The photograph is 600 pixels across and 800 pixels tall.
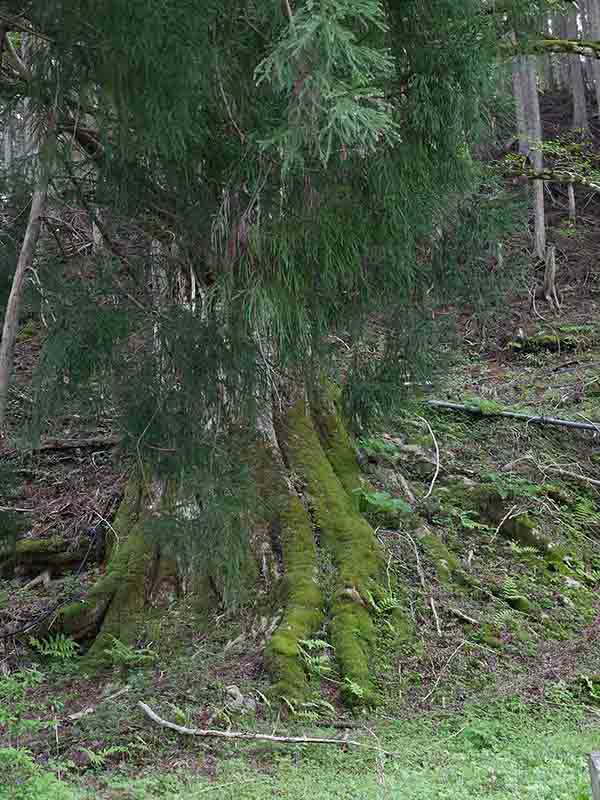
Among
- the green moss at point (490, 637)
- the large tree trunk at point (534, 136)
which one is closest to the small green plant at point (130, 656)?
the green moss at point (490, 637)

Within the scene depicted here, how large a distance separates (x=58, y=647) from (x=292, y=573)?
7.14 feet

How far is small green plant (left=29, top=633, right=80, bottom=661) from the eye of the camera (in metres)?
7.39

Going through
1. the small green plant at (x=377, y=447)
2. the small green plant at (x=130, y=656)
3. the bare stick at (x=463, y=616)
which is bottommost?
the bare stick at (x=463, y=616)

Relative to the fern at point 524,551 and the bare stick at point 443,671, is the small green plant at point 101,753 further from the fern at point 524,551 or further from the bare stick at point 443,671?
the fern at point 524,551

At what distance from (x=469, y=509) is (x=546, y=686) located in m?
3.27

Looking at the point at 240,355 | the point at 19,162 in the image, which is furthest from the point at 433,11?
the point at 19,162

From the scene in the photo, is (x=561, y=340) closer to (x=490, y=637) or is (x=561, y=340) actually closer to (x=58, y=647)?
(x=490, y=637)

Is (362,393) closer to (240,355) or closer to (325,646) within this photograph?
(240,355)

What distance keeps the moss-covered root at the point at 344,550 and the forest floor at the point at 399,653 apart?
0.18 metres

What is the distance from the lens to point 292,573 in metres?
7.52

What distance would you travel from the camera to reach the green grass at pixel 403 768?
447 centimetres

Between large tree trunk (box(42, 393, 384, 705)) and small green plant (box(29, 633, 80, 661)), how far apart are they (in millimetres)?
134

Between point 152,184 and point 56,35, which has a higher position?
point 56,35

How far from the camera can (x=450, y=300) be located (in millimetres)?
6562
